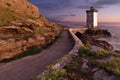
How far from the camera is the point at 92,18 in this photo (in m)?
66.5

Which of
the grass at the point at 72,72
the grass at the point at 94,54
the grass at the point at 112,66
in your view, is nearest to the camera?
the grass at the point at 72,72

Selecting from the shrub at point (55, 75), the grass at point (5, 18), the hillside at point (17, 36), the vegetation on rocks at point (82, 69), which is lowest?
the vegetation on rocks at point (82, 69)

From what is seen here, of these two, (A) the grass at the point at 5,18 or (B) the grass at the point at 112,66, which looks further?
(A) the grass at the point at 5,18

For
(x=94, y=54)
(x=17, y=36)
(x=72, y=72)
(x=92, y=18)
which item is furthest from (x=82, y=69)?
(x=92, y=18)

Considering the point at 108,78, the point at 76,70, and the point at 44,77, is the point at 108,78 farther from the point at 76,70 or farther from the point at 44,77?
the point at 44,77

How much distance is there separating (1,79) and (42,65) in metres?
2.84

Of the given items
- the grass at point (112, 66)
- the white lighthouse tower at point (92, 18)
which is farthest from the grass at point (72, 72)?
the white lighthouse tower at point (92, 18)

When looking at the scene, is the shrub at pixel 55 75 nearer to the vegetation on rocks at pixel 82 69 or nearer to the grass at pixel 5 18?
the vegetation on rocks at pixel 82 69

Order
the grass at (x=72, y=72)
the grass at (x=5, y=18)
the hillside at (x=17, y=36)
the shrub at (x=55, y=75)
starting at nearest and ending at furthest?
the shrub at (x=55, y=75), the grass at (x=72, y=72), the hillside at (x=17, y=36), the grass at (x=5, y=18)

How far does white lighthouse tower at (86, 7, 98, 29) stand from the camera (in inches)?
2607

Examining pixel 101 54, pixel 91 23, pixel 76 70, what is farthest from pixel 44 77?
pixel 91 23

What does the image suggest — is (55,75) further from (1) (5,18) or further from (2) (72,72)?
(1) (5,18)

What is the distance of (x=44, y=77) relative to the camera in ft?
24.0

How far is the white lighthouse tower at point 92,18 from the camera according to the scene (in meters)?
66.2
